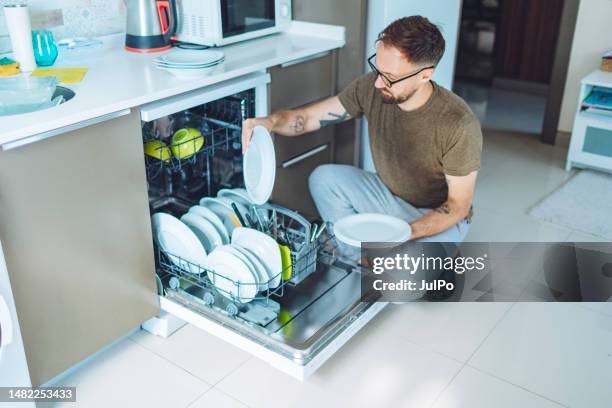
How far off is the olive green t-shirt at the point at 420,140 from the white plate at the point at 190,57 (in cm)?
51

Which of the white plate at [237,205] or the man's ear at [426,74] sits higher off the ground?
the man's ear at [426,74]

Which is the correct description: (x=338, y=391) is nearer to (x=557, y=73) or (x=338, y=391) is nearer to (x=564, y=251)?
(x=564, y=251)

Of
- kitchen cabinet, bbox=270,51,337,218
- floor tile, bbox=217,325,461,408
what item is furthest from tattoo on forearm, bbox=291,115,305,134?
floor tile, bbox=217,325,461,408

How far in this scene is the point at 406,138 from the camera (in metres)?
2.22

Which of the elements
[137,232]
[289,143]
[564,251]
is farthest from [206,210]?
[564,251]

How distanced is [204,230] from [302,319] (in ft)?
1.42

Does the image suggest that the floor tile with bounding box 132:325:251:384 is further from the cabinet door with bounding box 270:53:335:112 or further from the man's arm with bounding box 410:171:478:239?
the cabinet door with bounding box 270:53:335:112

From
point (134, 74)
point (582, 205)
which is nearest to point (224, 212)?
point (134, 74)

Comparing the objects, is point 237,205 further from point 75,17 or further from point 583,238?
point 583,238

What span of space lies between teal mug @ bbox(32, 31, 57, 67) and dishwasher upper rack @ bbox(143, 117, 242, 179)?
15.5 inches

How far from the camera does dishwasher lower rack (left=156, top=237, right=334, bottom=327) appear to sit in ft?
6.28

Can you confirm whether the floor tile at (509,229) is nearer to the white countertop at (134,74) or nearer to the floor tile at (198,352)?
the white countertop at (134,74)

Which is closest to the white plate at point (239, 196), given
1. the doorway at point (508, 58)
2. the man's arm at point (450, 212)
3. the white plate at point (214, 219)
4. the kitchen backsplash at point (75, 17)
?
the white plate at point (214, 219)

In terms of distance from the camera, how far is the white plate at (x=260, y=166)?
2.11 meters
